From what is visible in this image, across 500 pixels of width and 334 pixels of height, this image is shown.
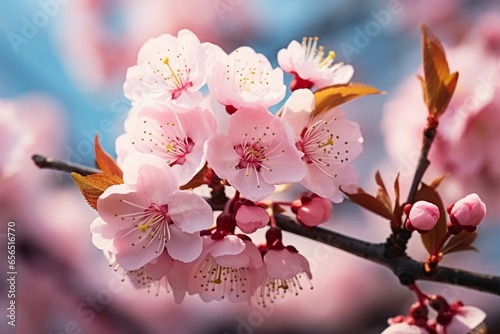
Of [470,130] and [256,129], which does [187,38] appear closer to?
[256,129]

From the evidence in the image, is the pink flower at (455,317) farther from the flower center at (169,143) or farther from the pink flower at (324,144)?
the flower center at (169,143)

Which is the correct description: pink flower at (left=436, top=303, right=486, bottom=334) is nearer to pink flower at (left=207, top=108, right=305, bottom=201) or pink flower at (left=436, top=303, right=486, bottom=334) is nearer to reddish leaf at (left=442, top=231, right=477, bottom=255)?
reddish leaf at (left=442, top=231, right=477, bottom=255)

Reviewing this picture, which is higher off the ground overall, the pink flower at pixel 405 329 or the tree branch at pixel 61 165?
the tree branch at pixel 61 165

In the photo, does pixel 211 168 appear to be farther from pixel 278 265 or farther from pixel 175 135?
pixel 278 265

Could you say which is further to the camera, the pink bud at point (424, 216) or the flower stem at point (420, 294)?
the flower stem at point (420, 294)

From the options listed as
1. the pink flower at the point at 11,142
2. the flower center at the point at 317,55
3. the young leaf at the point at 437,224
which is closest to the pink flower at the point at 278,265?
the young leaf at the point at 437,224

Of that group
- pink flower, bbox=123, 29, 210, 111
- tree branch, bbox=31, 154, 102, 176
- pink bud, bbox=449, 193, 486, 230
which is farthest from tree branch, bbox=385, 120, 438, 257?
tree branch, bbox=31, 154, 102, 176
